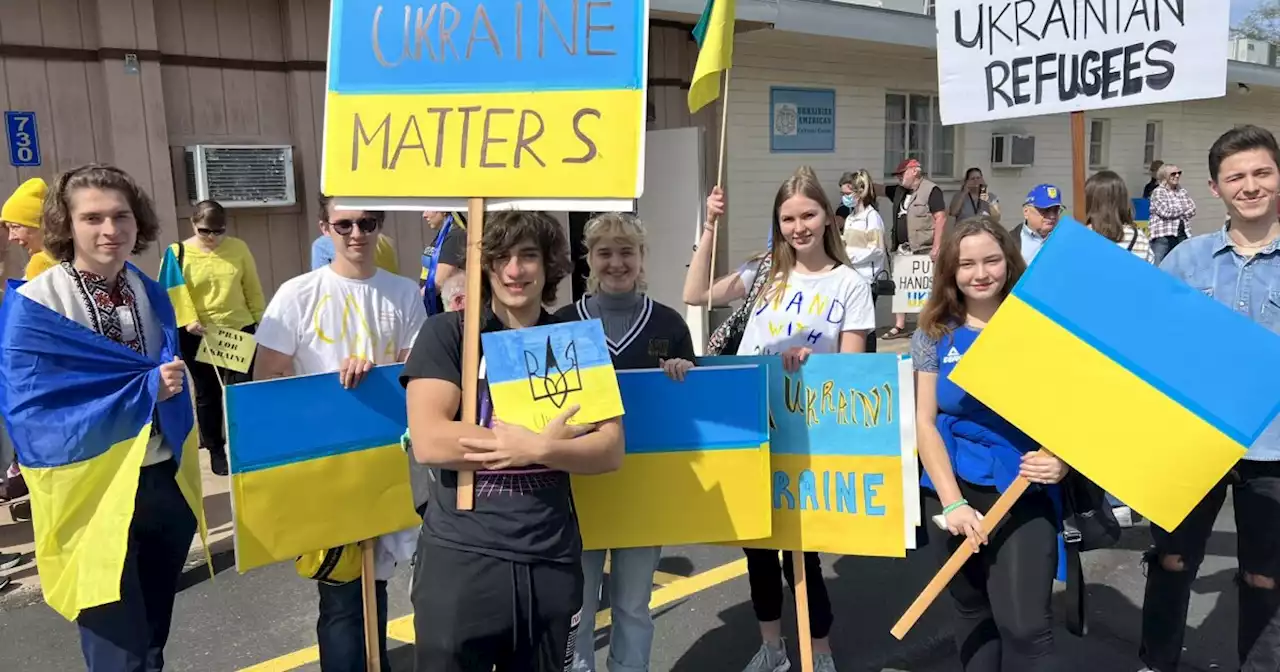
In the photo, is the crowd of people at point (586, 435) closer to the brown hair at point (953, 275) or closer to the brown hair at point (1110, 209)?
the brown hair at point (953, 275)

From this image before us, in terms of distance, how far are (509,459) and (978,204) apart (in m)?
9.53

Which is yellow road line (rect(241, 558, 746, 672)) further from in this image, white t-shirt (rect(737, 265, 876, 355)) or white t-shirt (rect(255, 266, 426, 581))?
white t-shirt (rect(737, 265, 876, 355))

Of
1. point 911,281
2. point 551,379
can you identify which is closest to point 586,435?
point 551,379

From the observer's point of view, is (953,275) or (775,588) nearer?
(953,275)

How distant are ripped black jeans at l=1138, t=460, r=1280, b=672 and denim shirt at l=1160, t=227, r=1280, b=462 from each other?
96 mm

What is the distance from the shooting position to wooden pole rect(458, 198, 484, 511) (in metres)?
2.25

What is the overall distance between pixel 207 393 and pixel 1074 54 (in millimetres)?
5514

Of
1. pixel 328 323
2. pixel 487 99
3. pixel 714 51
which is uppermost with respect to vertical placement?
pixel 714 51

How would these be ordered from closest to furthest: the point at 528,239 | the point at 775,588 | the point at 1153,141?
the point at 528,239, the point at 775,588, the point at 1153,141

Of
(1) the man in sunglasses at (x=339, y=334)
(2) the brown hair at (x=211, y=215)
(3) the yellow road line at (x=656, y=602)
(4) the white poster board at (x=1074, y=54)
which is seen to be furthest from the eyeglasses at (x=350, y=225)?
(2) the brown hair at (x=211, y=215)

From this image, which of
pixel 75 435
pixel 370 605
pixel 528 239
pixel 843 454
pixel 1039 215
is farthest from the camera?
pixel 1039 215

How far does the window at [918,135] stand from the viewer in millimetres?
11938

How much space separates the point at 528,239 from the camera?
233cm

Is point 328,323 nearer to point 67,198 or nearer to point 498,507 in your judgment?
point 67,198
